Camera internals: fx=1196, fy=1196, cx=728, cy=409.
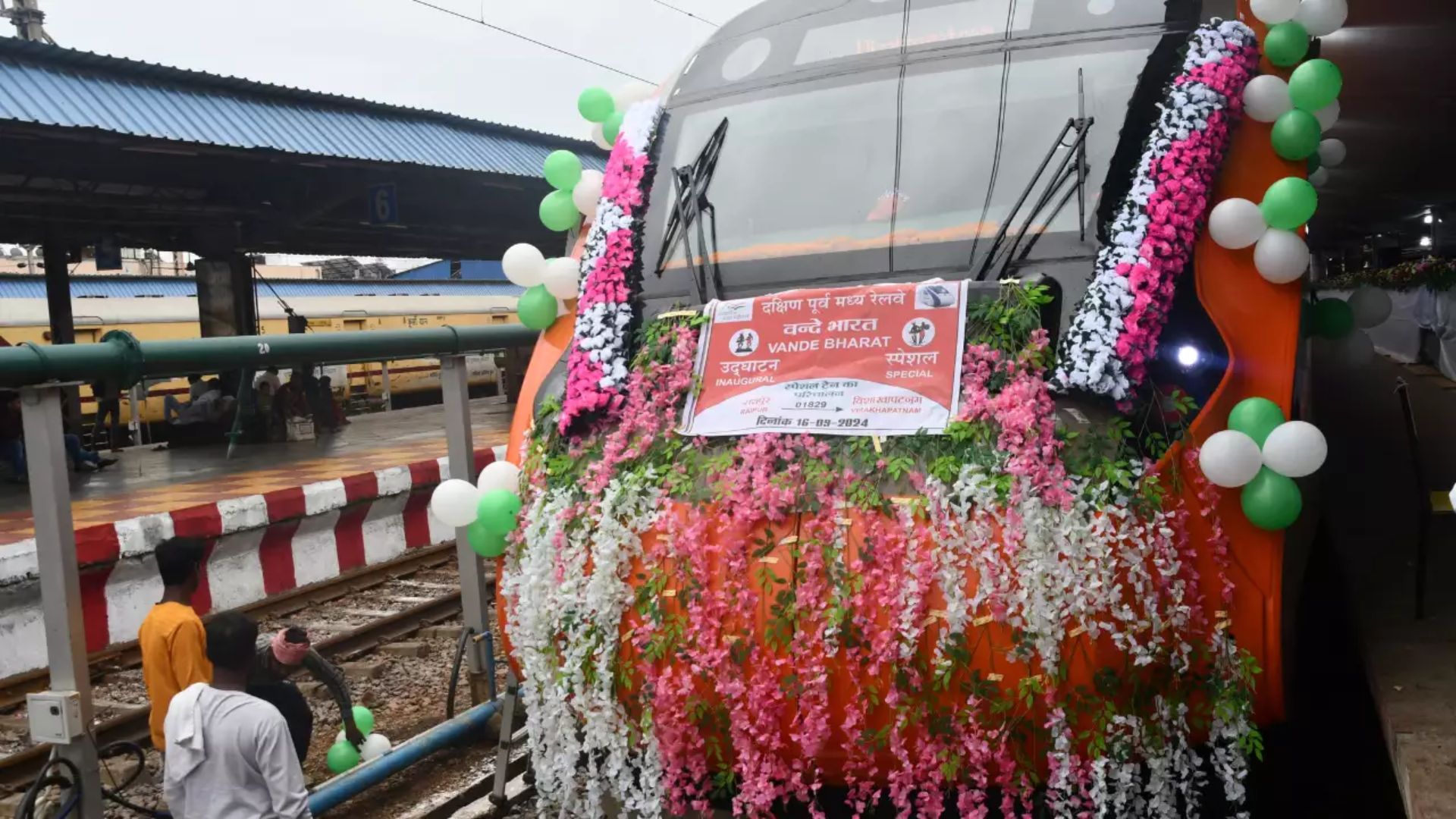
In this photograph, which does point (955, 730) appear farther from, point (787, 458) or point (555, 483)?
point (555, 483)

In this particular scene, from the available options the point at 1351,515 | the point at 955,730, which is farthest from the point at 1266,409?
the point at 1351,515

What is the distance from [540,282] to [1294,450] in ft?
9.03

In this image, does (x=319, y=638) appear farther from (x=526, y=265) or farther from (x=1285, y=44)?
(x=1285, y=44)

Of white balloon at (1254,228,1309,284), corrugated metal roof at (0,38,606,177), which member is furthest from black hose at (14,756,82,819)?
corrugated metal roof at (0,38,606,177)

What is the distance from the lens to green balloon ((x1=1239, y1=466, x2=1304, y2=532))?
3.07 m

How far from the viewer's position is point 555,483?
12.0 feet

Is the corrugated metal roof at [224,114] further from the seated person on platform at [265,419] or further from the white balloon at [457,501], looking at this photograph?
the white balloon at [457,501]

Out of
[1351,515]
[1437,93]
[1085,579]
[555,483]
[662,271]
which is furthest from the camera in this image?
[1437,93]

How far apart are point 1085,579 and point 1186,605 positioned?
0.31 metres

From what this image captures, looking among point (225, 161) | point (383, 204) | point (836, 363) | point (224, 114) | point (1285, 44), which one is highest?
point (224, 114)

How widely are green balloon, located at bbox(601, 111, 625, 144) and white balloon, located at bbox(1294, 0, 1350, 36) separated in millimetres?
2575

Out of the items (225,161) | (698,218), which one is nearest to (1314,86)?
(698,218)

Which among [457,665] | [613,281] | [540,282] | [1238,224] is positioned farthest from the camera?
[457,665]

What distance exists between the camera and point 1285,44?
3.75 meters
